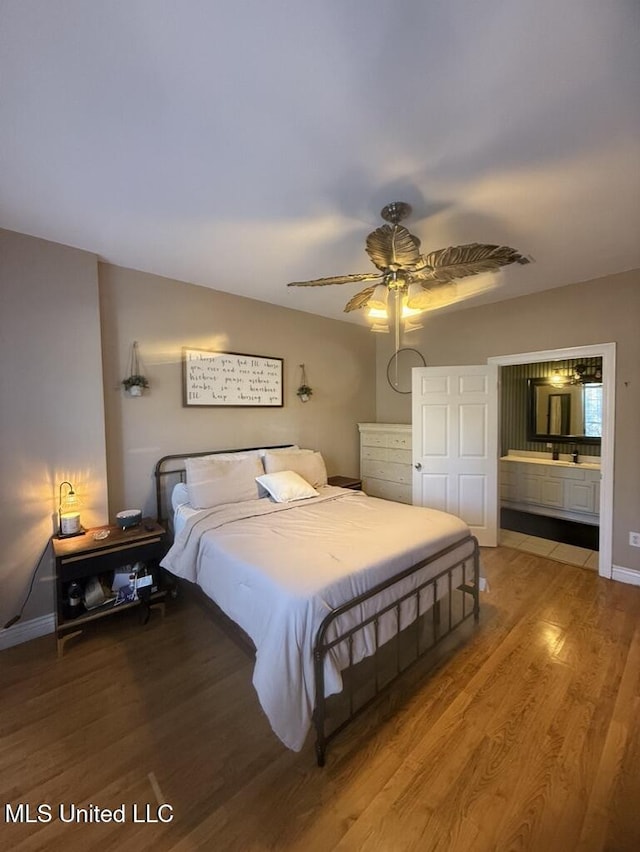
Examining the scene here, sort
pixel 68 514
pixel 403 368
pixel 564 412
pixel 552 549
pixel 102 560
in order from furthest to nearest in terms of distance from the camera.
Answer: pixel 564 412 < pixel 403 368 < pixel 552 549 < pixel 68 514 < pixel 102 560

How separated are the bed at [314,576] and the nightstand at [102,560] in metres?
A: 0.20

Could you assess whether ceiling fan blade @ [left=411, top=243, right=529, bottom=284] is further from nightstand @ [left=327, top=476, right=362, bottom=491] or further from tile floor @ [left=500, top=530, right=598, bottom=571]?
tile floor @ [left=500, top=530, right=598, bottom=571]

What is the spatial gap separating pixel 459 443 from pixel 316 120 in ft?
10.5

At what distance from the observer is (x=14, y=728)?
5.55ft

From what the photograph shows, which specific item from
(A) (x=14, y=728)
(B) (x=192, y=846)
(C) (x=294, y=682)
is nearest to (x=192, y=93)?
(C) (x=294, y=682)

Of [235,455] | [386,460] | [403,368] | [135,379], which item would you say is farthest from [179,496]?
[403,368]

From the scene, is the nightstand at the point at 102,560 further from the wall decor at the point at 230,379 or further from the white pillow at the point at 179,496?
the wall decor at the point at 230,379

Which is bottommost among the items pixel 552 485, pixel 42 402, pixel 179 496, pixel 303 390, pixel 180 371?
pixel 552 485

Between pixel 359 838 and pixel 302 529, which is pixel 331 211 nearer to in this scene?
pixel 302 529

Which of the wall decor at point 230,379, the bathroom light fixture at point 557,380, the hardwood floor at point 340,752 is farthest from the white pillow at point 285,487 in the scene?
the bathroom light fixture at point 557,380

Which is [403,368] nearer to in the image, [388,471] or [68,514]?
[388,471]

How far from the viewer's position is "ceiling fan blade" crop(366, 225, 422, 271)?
171cm

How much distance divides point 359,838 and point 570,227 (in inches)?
128

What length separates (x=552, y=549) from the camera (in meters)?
3.73
